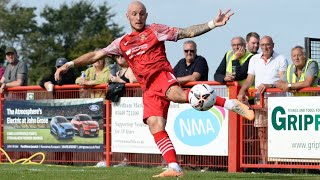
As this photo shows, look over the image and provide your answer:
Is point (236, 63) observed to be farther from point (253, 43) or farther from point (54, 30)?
point (54, 30)

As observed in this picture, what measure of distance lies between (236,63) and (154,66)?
15.5ft

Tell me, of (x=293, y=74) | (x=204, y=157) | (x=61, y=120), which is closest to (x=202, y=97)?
(x=293, y=74)

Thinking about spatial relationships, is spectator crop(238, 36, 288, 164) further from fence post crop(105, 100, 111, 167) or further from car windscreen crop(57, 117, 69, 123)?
car windscreen crop(57, 117, 69, 123)

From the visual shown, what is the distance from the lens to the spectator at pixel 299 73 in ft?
58.7

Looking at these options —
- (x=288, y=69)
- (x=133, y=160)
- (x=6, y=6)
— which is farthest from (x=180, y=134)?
(x=6, y=6)

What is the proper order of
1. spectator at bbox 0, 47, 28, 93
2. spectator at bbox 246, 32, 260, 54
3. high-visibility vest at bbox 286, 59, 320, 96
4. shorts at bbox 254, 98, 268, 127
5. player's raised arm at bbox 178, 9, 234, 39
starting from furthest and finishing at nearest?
spectator at bbox 0, 47, 28, 93, spectator at bbox 246, 32, 260, 54, shorts at bbox 254, 98, 268, 127, high-visibility vest at bbox 286, 59, 320, 96, player's raised arm at bbox 178, 9, 234, 39

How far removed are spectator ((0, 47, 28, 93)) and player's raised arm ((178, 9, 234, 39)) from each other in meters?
8.76

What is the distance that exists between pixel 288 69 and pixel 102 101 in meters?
4.20

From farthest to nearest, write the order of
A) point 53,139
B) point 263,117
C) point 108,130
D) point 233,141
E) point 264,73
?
1. point 53,139
2. point 108,130
3. point 233,141
4. point 264,73
5. point 263,117

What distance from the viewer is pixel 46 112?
2169cm

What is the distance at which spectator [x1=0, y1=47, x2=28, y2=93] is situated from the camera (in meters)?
22.4

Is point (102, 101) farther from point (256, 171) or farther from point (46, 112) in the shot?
point (256, 171)

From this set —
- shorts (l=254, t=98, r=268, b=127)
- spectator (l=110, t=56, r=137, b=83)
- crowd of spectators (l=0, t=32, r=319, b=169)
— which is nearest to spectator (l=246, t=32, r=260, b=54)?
crowd of spectators (l=0, t=32, r=319, b=169)

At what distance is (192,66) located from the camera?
64.0 feet
